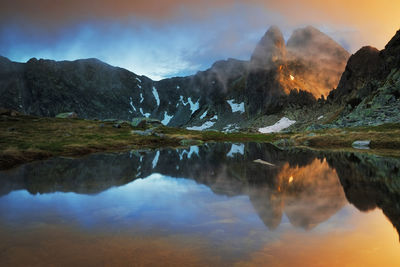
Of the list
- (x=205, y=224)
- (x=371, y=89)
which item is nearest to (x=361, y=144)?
(x=205, y=224)

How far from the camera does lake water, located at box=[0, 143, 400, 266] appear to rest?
17.3ft

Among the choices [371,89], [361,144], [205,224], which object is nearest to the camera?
[205,224]

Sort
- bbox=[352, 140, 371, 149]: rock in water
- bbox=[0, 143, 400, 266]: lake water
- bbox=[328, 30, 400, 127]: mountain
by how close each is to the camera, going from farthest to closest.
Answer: bbox=[328, 30, 400, 127]: mountain, bbox=[352, 140, 371, 149]: rock in water, bbox=[0, 143, 400, 266]: lake water

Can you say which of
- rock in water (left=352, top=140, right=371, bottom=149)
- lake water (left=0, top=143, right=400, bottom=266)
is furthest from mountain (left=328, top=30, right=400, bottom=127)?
lake water (left=0, top=143, right=400, bottom=266)

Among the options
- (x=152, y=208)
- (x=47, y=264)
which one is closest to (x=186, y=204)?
(x=152, y=208)

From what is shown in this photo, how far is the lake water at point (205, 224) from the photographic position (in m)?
5.27

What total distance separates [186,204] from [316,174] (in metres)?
9.85

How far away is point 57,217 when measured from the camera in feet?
26.9

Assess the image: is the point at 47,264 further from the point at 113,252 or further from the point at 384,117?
the point at 384,117

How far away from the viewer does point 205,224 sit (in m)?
7.19

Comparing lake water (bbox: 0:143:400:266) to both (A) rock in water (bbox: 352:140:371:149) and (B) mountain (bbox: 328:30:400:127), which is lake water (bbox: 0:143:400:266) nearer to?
(A) rock in water (bbox: 352:140:371:149)

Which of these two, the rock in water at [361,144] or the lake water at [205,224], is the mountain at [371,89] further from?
the lake water at [205,224]

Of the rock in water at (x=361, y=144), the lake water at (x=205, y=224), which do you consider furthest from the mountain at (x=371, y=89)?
the lake water at (x=205, y=224)

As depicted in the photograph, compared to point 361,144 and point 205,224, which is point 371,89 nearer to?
point 361,144
